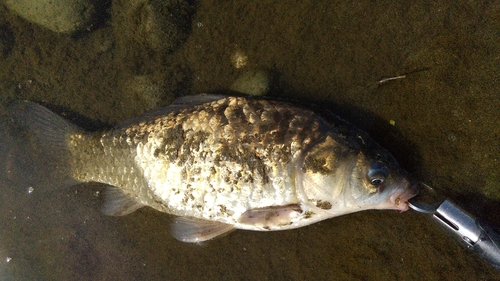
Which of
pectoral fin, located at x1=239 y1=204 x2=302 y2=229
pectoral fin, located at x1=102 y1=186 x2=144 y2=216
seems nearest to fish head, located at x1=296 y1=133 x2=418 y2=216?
pectoral fin, located at x1=239 y1=204 x2=302 y2=229

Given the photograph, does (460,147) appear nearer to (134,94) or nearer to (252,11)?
(252,11)

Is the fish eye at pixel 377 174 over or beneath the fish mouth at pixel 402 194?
over

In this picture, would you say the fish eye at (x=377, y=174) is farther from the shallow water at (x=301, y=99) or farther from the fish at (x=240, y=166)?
the shallow water at (x=301, y=99)

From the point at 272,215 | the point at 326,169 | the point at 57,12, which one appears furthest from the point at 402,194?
the point at 57,12

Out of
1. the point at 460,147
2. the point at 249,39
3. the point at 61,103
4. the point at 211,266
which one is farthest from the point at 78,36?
the point at 460,147

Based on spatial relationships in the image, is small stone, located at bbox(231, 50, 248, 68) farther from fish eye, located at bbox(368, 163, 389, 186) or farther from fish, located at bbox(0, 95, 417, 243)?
fish eye, located at bbox(368, 163, 389, 186)

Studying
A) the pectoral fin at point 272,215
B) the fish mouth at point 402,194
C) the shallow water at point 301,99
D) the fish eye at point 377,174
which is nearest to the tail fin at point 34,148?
the shallow water at point 301,99
